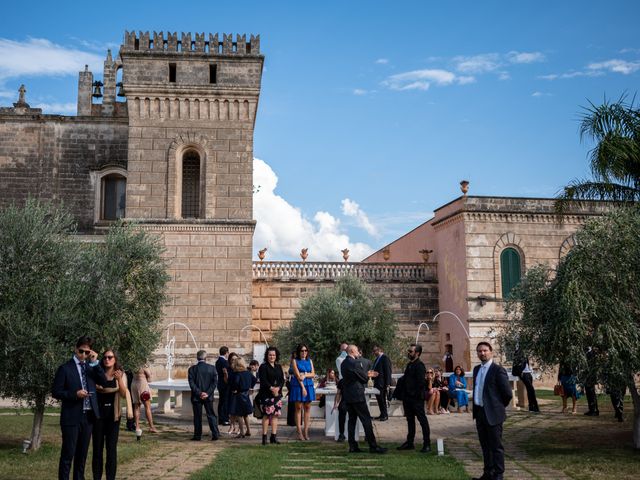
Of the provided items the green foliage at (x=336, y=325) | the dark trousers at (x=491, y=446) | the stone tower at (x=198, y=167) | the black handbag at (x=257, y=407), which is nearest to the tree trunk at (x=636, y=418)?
the dark trousers at (x=491, y=446)

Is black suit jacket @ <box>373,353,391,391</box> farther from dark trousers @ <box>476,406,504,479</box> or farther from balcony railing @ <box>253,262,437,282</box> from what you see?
balcony railing @ <box>253,262,437,282</box>

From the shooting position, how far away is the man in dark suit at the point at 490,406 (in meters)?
8.60

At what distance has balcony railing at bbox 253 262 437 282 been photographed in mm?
29000

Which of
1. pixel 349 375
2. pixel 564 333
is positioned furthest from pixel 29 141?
pixel 564 333

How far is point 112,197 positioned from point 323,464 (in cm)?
2040

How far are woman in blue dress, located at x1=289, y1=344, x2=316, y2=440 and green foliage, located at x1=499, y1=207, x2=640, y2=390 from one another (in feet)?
12.5

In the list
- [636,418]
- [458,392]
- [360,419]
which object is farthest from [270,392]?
[458,392]

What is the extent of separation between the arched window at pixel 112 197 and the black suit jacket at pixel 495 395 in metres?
21.6

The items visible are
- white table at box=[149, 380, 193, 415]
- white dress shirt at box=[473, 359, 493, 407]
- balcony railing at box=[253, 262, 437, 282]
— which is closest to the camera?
white dress shirt at box=[473, 359, 493, 407]

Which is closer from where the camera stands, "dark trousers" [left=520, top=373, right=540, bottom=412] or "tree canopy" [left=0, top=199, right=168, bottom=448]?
"tree canopy" [left=0, top=199, right=168, bottom=448]

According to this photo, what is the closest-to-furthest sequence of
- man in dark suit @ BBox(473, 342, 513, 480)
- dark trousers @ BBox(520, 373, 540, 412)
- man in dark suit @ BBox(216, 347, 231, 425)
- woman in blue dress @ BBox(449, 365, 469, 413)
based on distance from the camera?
man in dark suit @ BBox(473, 342, 513, 480), man in dark suit @ BBox(216, 347, 231, 425), dark trousers @ BBox(520, 373, 540, 412), woman in blue dress @ BBox(449, 365, 469, 413)

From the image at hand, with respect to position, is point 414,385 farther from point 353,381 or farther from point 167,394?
point 167,394

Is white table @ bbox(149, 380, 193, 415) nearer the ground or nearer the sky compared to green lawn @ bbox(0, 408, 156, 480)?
nearer the sky

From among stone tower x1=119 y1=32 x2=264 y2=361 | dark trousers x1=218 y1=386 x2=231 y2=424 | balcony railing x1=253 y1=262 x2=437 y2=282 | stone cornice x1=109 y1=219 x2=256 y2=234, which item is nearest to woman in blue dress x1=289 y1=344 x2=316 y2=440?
dark trousers x1=218 y1=386 x2=231 y2=424
